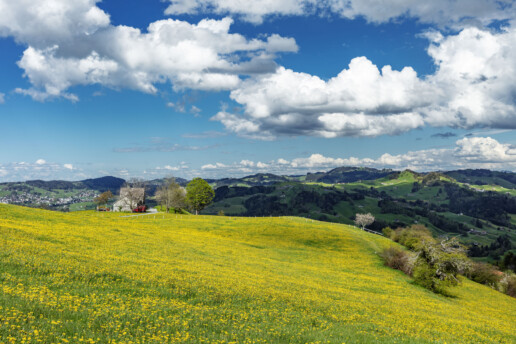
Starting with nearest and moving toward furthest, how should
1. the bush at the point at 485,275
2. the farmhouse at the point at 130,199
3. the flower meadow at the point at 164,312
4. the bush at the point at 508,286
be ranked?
1. the flower meadow at the point at 164,312
2. the bush at the point at 508,286
3. the bush at the point at 485,275
4. the farmhouse at the point at 130,199

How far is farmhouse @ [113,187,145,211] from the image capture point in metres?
135

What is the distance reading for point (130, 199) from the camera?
443ft

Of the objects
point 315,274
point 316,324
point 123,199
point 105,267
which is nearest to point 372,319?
point 316,324

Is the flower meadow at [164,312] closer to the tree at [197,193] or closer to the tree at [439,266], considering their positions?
the tree at [439,266]

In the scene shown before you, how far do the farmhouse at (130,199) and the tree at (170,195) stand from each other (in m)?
8.98

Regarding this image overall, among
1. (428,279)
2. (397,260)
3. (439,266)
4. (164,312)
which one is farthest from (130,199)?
(164,312)

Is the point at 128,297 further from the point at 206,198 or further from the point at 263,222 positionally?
the point at 206,198

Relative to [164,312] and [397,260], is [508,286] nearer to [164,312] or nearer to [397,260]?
[397,260]

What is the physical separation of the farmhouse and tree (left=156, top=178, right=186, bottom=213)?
8.98 m

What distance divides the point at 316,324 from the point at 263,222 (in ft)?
262

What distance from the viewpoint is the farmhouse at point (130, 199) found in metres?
135

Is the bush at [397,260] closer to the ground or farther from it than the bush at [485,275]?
farther from it

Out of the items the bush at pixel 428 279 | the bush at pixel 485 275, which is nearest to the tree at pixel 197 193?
the bush at pixel 428 279

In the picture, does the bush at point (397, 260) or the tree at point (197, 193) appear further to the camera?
the tree at point (197, 193)
